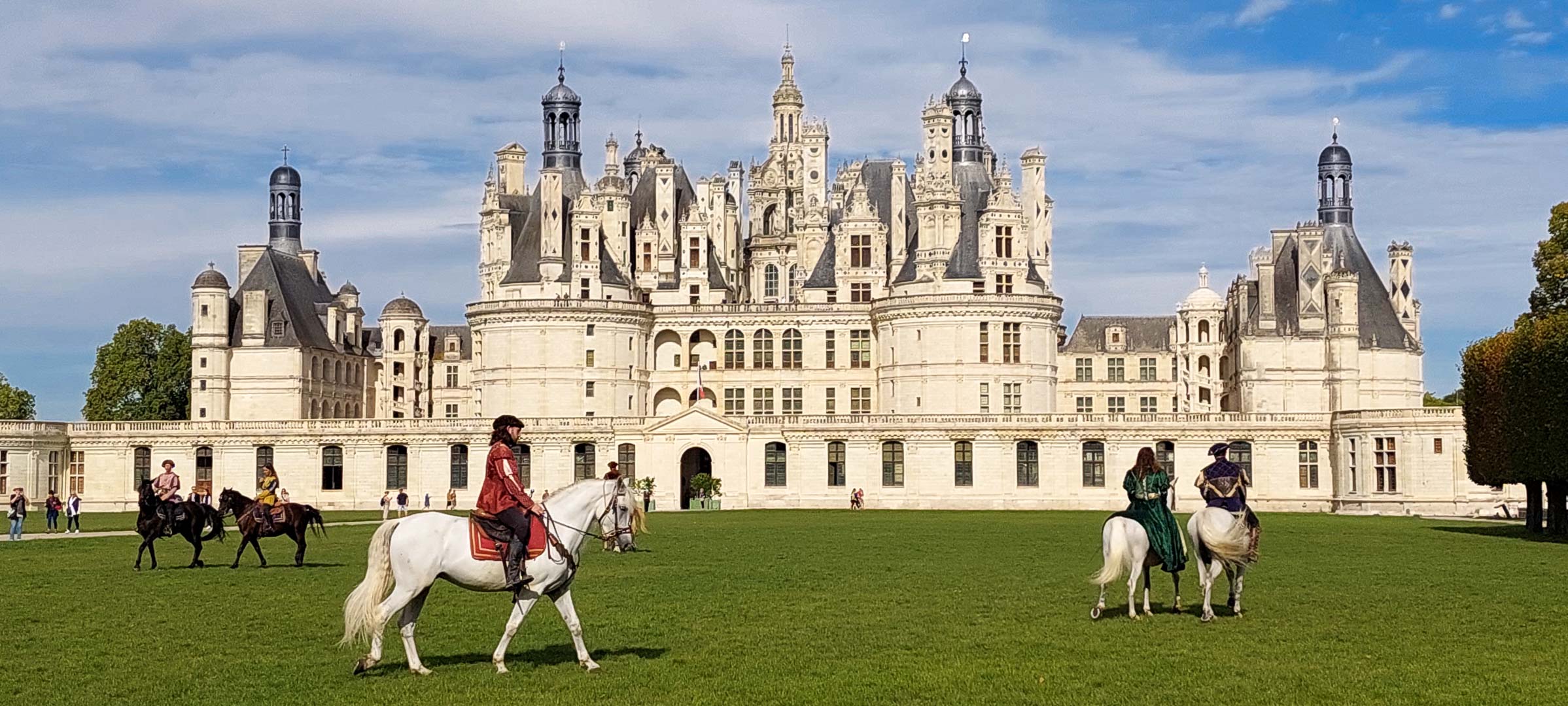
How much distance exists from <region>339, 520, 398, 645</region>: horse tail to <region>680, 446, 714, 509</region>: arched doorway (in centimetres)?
6535

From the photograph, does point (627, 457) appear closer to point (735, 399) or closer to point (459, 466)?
point (459, 466)

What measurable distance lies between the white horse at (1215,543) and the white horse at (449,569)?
24.9 ft

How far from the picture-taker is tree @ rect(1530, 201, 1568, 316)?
52.4m

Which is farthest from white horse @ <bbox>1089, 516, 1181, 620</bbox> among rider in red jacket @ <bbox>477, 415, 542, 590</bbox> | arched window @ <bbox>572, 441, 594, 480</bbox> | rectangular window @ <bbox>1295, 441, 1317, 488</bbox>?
arched window @ <bbox>572, 441, 594, 480</bbox>

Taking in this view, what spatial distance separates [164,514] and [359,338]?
7718cm

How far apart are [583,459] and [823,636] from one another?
63.8m

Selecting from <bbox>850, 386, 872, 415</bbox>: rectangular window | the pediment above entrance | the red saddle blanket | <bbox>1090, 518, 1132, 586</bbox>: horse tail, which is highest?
<bbox>850, 386, 872, 415</bbox>: rectangular window

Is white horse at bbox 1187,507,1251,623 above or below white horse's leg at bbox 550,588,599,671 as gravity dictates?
above

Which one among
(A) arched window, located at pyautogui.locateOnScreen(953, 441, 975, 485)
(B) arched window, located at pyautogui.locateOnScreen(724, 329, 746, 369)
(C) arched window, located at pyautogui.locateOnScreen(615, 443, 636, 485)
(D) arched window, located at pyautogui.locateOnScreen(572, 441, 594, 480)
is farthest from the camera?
(B) arched window, located at pyautogui.locateOnScreen(724, 329, 746, 369)

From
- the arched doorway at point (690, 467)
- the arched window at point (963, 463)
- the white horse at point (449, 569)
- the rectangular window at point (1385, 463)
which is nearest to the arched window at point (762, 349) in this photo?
the arched doorway at point (690, 467)

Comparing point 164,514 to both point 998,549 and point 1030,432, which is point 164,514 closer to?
point 998,549

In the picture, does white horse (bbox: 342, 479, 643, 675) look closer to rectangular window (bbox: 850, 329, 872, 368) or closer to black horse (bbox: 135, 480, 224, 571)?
black horse (bbox: 135, 480, 224, 571)

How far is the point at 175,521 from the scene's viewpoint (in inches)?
1248

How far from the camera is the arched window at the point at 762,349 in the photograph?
93250mm
